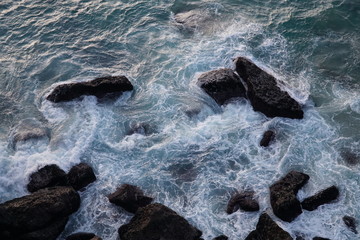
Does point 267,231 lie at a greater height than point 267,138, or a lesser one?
lesser

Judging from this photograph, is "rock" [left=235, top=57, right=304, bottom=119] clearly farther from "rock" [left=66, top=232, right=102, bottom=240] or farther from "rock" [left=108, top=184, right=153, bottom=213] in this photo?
"rock" [left=66, top=232, right=102, bottom=240]

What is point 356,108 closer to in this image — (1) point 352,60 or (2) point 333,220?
(1) point 352,60

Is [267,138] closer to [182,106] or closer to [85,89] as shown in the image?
[182,106]

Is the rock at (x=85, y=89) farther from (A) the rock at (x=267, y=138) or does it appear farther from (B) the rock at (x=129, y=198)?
(A) the rock at (x=267, y=138)

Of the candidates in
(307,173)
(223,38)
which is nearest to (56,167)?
(307,173)

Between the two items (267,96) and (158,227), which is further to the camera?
(267,96)

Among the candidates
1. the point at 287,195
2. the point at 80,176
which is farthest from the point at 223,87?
the point at 80,176

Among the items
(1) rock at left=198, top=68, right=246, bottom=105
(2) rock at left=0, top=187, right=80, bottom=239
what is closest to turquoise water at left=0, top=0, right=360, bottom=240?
(1) rock at left=198, top=68, right=246, bottom=105
